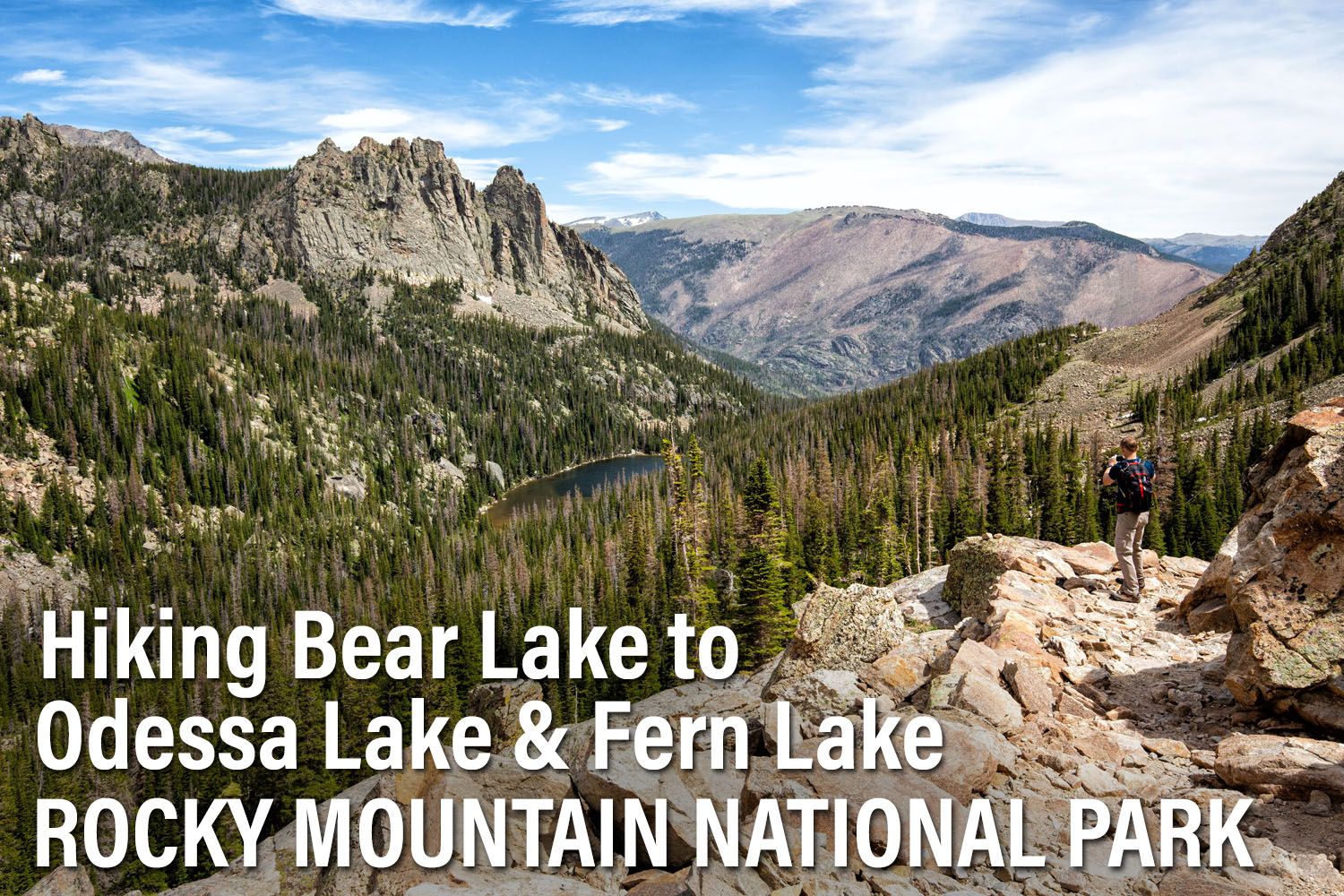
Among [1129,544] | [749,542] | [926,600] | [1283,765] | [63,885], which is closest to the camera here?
[1283,765]

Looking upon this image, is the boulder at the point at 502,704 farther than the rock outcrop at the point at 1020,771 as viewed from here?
Yes

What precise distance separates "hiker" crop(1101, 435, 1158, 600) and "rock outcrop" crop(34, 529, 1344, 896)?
2.95 feet

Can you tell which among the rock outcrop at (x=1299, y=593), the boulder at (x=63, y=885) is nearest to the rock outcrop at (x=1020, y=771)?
the rock outcrop at (x=1299, y=593)

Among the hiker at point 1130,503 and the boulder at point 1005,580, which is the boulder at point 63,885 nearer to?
the boulder at point 1005,580

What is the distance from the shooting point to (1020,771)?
13953 mm

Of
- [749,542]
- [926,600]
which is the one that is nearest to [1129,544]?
[926,600]

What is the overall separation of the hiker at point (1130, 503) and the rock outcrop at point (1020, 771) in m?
0.90

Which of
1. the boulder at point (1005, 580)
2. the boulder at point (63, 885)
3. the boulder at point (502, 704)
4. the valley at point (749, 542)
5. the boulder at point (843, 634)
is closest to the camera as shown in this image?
the valley at point (749, 542)

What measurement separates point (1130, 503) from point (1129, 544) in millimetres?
1284

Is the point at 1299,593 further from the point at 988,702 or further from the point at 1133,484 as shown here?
the point at 1133,484

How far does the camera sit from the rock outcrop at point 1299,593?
13.6 metres

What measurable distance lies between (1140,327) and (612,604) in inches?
5557

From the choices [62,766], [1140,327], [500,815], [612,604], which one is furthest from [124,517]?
[1140,327]

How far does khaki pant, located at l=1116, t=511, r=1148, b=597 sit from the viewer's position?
22281mm
